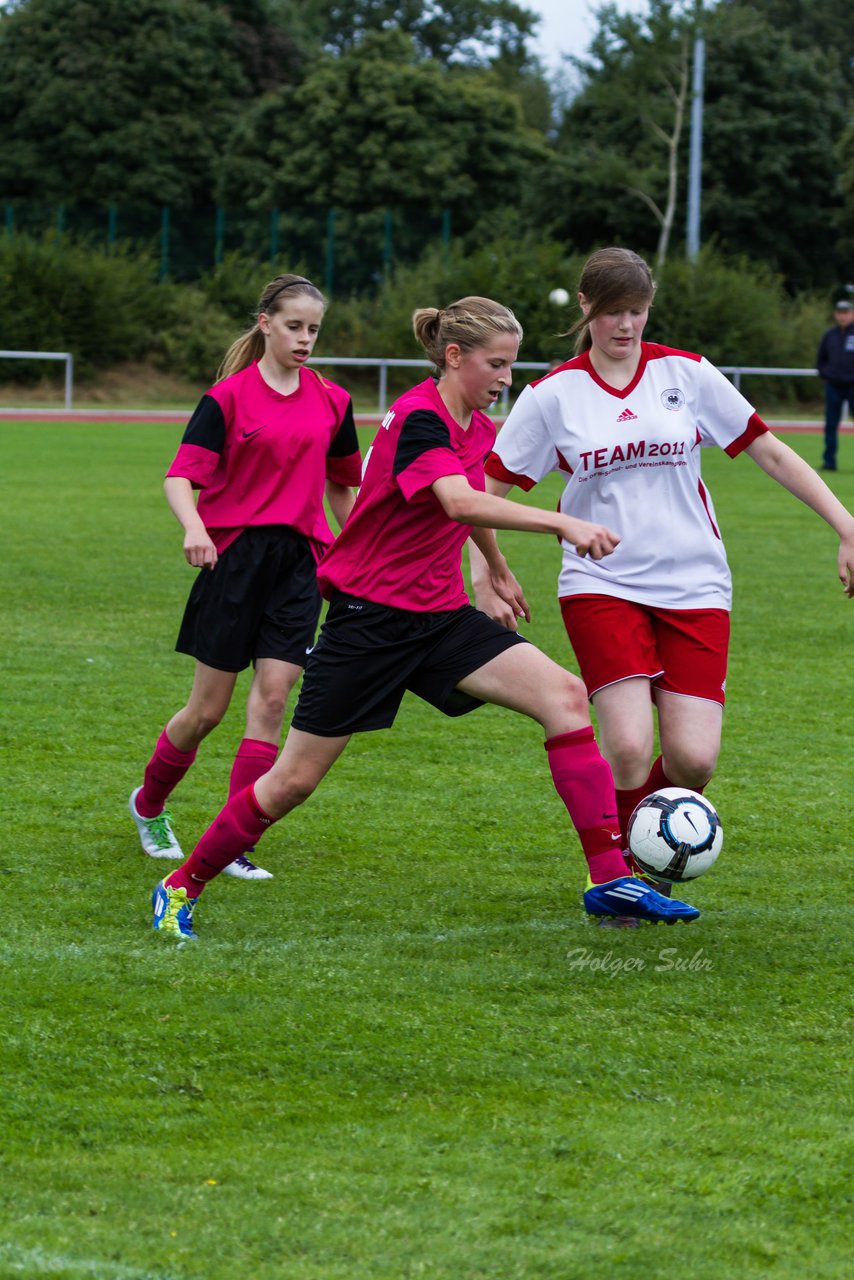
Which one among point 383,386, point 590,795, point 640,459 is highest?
point 640,459

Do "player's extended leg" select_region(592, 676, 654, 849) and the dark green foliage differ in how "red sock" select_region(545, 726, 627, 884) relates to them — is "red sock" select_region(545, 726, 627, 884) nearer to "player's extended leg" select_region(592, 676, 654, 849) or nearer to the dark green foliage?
"player's extended leg" select_region(592, 676, 654, 849)

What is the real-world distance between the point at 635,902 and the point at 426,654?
88cm

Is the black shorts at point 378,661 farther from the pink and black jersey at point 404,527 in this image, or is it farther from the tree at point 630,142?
the tree at point 630,142

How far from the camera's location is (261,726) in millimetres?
5434

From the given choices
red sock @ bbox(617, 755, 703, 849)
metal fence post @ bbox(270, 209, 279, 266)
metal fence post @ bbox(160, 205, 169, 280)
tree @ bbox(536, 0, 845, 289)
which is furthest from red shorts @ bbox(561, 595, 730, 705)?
tree @ bbox(536, 0, 845, 289)

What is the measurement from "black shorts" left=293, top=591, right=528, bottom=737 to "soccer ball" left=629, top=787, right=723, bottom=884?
58 centimetres

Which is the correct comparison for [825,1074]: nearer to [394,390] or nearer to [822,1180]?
[822,1180]

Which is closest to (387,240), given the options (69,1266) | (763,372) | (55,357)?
(55,357)

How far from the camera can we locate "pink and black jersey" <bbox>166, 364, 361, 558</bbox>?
530 centimetres

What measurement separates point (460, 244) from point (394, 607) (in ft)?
118

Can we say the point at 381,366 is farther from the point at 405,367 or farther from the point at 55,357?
the point at 55,357

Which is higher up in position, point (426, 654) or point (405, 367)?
point (426, 654)

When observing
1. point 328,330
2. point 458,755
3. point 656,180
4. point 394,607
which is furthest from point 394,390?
point 394,607

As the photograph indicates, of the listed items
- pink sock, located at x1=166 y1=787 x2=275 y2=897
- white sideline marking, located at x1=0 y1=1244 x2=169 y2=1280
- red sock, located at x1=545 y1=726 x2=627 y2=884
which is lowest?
white sideline marking, located at x1=0 y1=1244 x2=169 y2=1280
